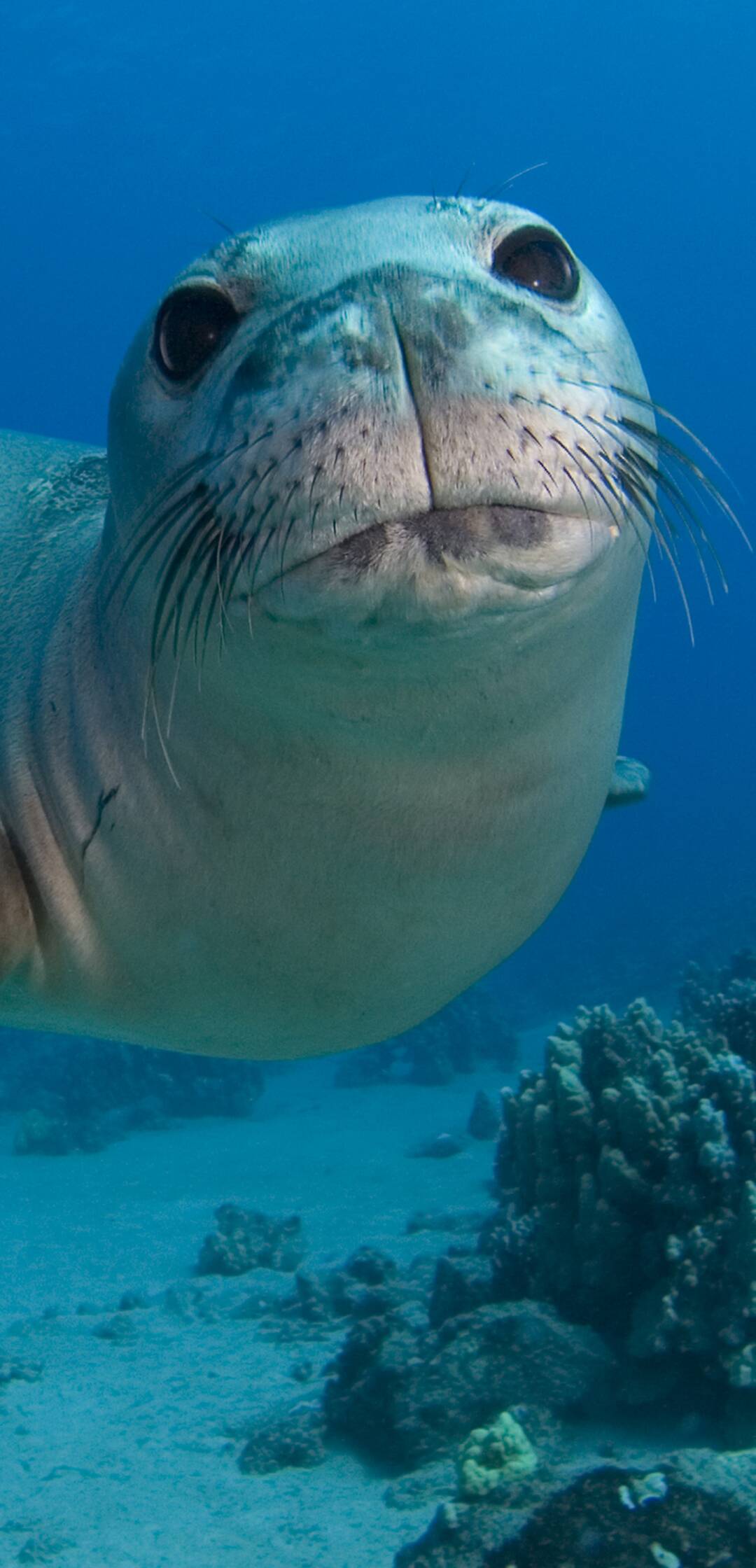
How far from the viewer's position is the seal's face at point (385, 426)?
134 cm

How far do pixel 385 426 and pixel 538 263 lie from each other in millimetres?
721

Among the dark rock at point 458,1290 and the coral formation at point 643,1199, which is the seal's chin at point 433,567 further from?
the dark rock at point 458,1290

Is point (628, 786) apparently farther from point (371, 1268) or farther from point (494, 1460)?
point (371, 1268)

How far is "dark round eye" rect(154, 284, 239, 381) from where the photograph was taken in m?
1.82

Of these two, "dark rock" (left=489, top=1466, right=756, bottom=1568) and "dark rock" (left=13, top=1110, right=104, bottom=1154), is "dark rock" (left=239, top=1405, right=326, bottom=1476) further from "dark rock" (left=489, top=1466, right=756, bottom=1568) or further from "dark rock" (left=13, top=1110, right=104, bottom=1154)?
"dark rock" (left=13, top=1110, right=104, bottom=1154)

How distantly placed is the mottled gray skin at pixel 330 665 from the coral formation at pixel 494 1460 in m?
2.15

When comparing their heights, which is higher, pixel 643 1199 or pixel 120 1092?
pixel 643 1199

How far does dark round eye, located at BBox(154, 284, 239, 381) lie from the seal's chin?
0.58 m

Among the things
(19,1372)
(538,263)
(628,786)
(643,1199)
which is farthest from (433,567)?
(19,1372)

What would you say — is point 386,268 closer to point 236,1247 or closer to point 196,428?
point 196,428

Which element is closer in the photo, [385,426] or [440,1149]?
[385,426]

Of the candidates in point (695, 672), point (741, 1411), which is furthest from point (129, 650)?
point (695, 672)

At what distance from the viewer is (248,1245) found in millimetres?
8711

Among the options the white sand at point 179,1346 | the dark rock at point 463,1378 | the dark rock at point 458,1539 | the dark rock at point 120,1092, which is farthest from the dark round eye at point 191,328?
the dark rock at point 120,1092
